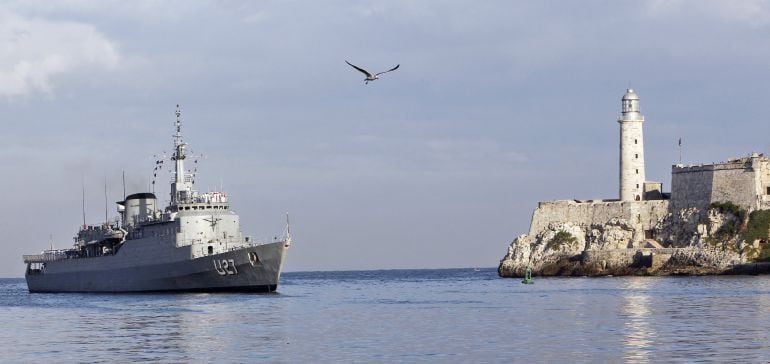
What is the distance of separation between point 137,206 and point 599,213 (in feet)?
134

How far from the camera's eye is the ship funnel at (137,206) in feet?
269

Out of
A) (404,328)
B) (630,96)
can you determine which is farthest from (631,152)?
(404,328)

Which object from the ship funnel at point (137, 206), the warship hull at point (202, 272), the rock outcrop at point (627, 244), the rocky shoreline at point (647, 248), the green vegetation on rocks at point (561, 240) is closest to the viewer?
the warship hull at point (202, 272)

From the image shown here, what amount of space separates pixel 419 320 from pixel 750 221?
178 feet

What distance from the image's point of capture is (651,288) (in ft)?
232

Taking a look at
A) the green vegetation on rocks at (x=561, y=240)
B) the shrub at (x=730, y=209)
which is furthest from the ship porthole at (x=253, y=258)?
the shrub at (x=730, y=209)

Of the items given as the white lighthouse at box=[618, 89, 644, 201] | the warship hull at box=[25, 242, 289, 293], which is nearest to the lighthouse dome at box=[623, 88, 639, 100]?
the white lighthouse at box=[618, 89, 644, 201]

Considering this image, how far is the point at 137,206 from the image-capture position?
82688 millimetres

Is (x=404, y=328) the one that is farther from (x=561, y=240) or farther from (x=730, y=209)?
(x=561, y=240)

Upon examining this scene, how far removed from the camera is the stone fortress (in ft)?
308

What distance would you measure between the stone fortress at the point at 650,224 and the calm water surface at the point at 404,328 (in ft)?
90.9

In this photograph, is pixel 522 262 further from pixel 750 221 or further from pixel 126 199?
pixel 126 199

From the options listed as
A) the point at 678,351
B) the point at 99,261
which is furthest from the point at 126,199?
the point at 678,351

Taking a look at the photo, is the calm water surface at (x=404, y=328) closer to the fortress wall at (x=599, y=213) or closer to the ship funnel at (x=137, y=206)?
the ship funnel at (x=137, y=206)
